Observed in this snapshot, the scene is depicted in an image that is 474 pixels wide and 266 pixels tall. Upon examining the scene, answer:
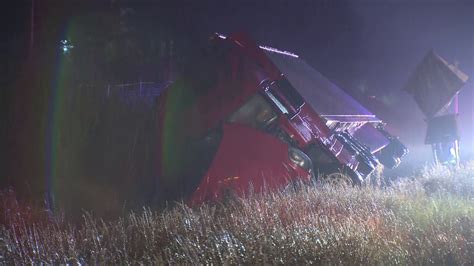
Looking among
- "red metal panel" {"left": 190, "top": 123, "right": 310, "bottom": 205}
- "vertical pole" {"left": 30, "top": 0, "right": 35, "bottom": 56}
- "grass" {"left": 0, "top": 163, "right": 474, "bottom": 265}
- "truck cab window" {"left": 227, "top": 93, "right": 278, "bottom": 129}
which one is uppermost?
"vertical pole" {"left": 30, "top": 0, "right": 35, "bottom": 56}

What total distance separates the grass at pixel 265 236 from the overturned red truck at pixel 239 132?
501 millimetres

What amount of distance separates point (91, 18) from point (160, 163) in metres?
4.59

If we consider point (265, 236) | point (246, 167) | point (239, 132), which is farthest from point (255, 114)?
point (265, 236)

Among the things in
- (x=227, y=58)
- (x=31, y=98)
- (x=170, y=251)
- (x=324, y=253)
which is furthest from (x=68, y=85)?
(x=324, y=253)

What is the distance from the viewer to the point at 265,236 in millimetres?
3896

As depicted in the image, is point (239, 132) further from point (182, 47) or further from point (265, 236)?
point (182, 47)

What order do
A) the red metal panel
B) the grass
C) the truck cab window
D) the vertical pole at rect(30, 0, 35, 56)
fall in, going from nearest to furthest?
the grass < the red metal panel < the truck cab window < the vertical pole at rect(30, 0, 35, 56)

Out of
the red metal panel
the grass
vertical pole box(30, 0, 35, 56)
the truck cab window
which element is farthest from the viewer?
vertical pole box(30, 0, 35, 56)

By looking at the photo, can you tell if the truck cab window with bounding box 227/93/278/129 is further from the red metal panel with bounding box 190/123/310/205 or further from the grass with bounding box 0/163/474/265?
the grass with bounding box 0/163/474/265

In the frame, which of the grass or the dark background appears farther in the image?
the dark background

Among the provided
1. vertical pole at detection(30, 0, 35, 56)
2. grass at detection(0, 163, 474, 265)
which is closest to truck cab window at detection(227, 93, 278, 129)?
grass at detection(0, 163, 474, 265)

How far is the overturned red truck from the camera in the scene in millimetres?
5863

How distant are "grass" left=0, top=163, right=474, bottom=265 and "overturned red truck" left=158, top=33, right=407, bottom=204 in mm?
501

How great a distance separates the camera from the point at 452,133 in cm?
1158
